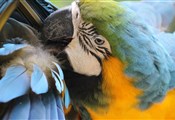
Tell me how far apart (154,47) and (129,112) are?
0.51 feet

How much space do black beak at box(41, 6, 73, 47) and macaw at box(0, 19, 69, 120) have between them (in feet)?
0.14

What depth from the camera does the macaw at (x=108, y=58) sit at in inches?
28.0

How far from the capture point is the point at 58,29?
0.73 m

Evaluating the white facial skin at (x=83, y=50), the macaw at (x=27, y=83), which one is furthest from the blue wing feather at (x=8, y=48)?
the white facial skin at (x=83, y=50)

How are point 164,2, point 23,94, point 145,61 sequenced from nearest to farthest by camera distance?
1. point 23,94
2. point 145,61
3. point 164,2

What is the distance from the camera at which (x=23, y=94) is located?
0.62m

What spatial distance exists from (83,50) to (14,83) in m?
0.19

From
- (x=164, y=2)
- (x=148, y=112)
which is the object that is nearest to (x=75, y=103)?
(x=148, y=112)

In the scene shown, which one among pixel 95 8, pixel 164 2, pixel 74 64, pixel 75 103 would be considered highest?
pixel 95 8

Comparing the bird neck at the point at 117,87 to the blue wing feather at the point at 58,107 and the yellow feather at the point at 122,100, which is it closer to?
the yellow feather at the point at 122,100

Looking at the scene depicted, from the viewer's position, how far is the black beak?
0.73 metres

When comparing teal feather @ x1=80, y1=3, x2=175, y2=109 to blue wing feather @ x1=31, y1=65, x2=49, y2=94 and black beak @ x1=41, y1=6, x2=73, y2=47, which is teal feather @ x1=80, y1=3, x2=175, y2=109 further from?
blue wing feather @ x1=31, y1=65, x2=49, y2=94

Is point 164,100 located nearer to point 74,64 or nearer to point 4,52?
point 74,64

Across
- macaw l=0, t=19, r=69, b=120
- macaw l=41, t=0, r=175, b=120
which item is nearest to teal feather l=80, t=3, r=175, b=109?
macaw l=41, t=0, r=175, b=120
